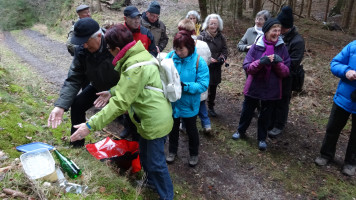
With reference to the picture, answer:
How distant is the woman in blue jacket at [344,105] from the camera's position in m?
3.53

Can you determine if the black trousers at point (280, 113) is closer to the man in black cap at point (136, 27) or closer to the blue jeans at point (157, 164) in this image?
the man in black cap at point (136, 27)

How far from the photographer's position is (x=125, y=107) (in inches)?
97.8

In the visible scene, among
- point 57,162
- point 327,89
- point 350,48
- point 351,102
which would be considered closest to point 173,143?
point 57,162

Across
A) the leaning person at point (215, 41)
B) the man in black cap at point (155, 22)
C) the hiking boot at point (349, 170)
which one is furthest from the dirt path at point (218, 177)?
the man in black cap at point (155, 22)

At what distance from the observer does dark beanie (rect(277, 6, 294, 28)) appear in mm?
4113

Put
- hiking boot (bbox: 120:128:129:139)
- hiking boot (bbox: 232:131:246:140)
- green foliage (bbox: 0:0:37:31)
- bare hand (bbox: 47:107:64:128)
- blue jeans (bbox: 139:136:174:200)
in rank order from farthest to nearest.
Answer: green foliage (bbox: 0:0:37:31), hiking boot (bbox: 232:131:246:140), hiking boot (bbox: 120:128:129:139), bare hand (bbox: 47:107:64:128), blue jeans (bbox: 139:136:174:200)

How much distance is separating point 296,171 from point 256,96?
142cm

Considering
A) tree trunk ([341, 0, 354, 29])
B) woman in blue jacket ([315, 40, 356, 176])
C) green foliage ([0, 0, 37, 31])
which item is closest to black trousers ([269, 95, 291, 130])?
woman in blue jacket ([315, 40, 356, 176])

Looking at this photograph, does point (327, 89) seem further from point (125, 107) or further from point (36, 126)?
point (36, 126)

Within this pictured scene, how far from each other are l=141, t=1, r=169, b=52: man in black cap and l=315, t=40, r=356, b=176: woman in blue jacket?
3.32 metres

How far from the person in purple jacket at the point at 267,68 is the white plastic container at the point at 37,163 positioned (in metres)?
3.25

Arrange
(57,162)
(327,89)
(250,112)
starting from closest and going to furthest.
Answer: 1. (57,162)
2. (250,112)
3. (327,89)

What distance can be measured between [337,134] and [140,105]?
3368 millimetres

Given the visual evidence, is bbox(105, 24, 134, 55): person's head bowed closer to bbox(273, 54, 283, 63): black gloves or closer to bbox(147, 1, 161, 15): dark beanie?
bbox(273, 54, 283, 63): black gloves
